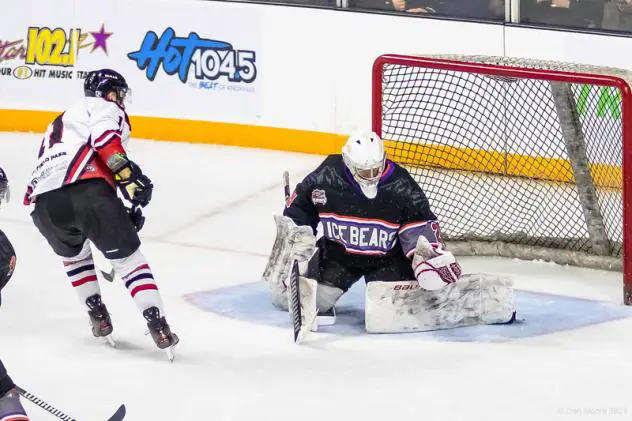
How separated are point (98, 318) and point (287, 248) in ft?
2.25

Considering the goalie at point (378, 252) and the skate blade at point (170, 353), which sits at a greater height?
the goalie at point (378, 252)

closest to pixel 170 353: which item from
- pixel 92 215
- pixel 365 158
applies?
pixel 92 215

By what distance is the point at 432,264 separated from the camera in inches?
207

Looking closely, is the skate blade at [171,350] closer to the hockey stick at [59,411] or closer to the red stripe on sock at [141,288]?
the red stripe on sock at [141,288]

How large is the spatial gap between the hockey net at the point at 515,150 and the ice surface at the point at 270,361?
153mm

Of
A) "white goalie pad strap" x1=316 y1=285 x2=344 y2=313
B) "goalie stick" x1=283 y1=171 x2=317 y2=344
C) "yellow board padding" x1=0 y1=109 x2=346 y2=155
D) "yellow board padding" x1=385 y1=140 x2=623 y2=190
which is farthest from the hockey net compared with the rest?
"yellow board padding" x1=0 y1=109 x2=346 y2=155

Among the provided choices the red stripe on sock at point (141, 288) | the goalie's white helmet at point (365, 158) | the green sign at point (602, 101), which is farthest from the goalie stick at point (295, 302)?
the green sign at point (602, 101)

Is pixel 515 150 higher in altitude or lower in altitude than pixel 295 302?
higher

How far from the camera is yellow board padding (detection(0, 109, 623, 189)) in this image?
648cm

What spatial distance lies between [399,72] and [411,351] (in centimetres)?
165

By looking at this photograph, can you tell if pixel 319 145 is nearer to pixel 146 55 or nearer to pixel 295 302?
pixel 146 55

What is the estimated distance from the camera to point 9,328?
18.3ft

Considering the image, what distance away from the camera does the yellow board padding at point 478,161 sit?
6484mm

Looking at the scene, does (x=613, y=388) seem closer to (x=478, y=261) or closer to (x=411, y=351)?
(x=411, y=351)
